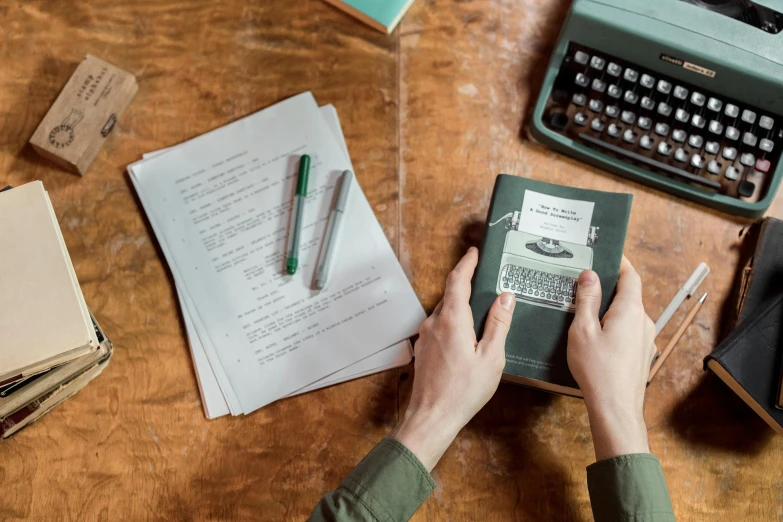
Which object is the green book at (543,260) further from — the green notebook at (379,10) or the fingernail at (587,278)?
the green notebook at (379,10)

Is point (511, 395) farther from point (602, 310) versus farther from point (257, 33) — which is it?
point (257, 33)

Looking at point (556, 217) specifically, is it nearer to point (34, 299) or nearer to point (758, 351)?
point (758, 351)

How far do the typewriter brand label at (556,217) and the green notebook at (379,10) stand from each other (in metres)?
0.36

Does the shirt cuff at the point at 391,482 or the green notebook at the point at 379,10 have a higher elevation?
the green notebook at the point at 379,10

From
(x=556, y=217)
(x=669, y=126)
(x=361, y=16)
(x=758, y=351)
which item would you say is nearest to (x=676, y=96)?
(x=669, y=126)

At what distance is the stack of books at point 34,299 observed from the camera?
703 mm

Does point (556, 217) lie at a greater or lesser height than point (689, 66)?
lesser

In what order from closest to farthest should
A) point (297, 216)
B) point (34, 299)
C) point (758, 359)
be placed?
point (34, 299), point (758, 359), point (297, 216)

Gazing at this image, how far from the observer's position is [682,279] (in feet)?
3.05

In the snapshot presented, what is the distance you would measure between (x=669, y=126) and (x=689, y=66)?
3.5 inches

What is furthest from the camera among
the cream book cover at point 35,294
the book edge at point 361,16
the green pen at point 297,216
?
the book edge at point 361,16

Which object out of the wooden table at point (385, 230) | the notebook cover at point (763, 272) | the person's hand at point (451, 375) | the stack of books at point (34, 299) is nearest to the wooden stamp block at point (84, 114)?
the wooden table at point (385, 230)

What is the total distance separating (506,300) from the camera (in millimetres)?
840

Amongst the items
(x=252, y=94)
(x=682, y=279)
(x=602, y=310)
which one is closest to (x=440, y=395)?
(x=602, y=310)
